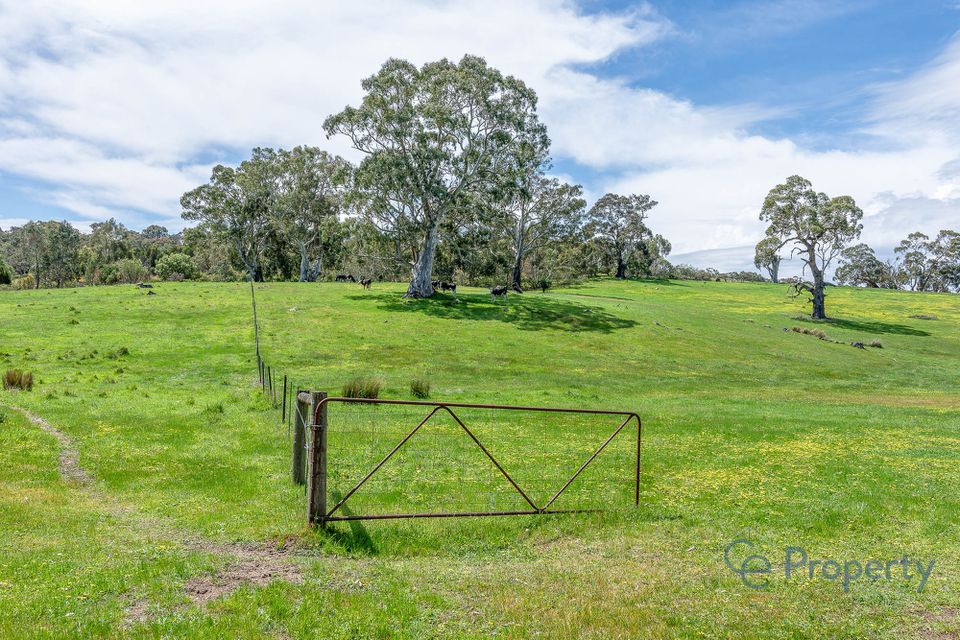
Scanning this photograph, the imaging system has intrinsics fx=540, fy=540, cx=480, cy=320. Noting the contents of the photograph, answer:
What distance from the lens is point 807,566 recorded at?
8.43 meters

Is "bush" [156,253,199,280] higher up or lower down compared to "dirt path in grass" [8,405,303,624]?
higher up

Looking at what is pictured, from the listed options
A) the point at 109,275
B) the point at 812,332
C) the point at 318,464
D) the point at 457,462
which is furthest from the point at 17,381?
the point at 109,275

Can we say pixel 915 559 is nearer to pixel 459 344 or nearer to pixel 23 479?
pixel 23 479

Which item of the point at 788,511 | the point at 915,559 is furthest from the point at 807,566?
the point at 788,511

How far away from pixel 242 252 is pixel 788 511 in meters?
86.1

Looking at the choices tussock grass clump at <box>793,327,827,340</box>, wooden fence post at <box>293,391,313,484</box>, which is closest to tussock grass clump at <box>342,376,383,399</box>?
wooden fence post at <box>293,391,313,484</box>

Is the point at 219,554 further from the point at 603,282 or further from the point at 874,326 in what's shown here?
the point at 603,282

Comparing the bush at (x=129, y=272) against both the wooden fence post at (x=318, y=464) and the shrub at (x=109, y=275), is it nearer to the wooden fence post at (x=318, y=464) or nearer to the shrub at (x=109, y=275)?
the shrub at (x=109, y=275)

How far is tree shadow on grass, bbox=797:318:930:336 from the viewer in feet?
193

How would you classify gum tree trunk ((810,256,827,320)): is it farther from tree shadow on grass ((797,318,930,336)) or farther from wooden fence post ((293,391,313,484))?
wooden fence post ((293,391,313,484))

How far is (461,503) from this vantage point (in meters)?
11.0

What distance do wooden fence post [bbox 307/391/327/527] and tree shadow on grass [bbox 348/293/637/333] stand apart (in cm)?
3487

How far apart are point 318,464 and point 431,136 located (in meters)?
45.2

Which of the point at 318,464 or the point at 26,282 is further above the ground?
the point at 26,282
